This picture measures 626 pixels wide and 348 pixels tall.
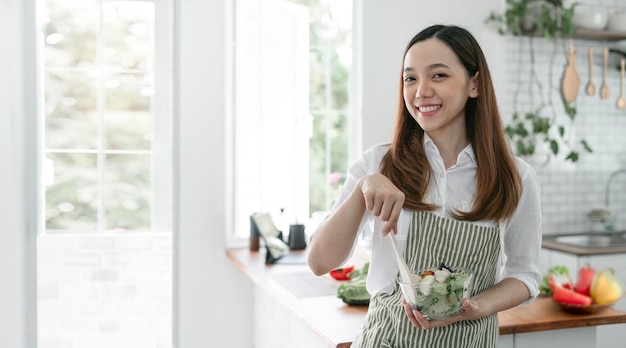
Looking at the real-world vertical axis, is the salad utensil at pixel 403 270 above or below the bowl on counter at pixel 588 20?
below

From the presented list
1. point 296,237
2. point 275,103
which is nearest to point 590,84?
point 275,103

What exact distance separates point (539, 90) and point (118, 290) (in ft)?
9.28

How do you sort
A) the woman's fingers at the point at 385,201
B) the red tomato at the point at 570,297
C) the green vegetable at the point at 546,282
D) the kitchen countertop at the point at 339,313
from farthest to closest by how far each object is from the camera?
1. the green vegetable at the point at 546,282
2. the red tomato at the point at 570,297
3. the kitchen countertop at the point at 339,313
4. the woman's fingers at the point at 385,201

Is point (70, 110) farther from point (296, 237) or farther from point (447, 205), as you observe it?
point (447, 205)

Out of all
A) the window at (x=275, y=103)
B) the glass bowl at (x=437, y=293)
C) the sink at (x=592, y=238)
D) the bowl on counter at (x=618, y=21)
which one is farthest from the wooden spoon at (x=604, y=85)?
the glass bowl at (x=437, y=293)

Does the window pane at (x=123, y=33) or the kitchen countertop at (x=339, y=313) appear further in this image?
the window pane at (x=123, y=33)

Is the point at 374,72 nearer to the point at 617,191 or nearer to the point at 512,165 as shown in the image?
the point at 617,191

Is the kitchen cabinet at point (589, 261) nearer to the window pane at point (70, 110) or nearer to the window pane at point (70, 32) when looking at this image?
the window pane at point (70, 110)

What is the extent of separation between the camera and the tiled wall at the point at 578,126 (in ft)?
13.0

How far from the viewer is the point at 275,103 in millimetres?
3664

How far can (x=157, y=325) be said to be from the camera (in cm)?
352

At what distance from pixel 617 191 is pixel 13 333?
3.78 meters

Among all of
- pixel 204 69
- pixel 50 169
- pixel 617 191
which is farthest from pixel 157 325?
pixel 617 191

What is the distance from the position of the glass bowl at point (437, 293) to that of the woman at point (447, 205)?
0.07m
